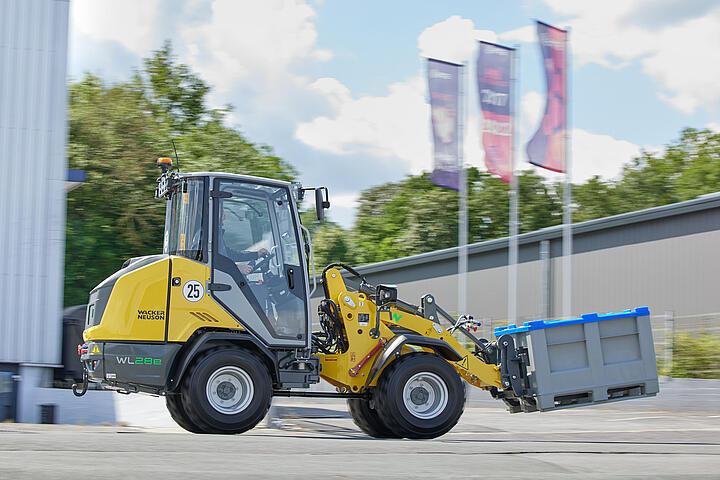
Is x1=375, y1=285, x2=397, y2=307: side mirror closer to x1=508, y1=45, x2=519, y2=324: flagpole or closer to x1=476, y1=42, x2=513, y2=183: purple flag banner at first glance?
x1=508, y1=45, x2=519, y2=324: flagpole

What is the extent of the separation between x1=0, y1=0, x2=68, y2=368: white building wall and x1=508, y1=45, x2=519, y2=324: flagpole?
1208 centimetres

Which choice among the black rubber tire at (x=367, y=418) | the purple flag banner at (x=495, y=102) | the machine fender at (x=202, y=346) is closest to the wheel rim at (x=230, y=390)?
the machine fender at (x=202, y=346)

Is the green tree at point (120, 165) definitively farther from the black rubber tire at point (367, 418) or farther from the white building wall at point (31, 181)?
the black rubber tire at point (367, 418)

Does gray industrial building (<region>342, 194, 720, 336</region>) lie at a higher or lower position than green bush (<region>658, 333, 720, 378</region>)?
higher

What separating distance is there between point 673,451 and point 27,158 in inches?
482

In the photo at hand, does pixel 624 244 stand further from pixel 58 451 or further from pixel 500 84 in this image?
pixel 58 451

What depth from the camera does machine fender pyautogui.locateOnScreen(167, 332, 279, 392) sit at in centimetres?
1100

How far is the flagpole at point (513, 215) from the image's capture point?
27.2 m

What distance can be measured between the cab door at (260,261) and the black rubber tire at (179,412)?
3.73 feet

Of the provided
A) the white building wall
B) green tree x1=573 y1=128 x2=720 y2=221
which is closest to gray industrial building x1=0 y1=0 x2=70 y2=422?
the white building wall

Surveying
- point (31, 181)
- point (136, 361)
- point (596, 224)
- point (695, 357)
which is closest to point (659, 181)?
point (596, 224)

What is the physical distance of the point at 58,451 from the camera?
7.56 m

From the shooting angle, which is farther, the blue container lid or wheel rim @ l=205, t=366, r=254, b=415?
the blue container lid

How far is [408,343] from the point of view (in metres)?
11.7
